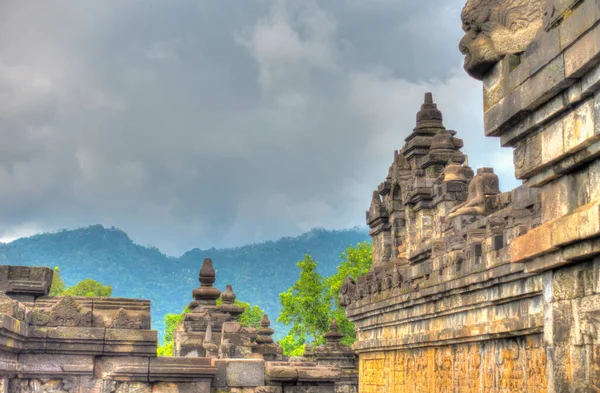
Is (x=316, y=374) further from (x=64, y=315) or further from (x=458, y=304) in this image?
(x=64, y=315)

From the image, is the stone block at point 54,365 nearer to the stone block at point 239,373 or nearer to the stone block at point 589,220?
the stone block at point 239,373

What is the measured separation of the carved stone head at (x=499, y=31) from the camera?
207 inches

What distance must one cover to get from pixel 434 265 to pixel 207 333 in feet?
24.4

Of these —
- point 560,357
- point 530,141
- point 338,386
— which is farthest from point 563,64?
point 338,386

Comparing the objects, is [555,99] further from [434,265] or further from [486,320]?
[434,265]

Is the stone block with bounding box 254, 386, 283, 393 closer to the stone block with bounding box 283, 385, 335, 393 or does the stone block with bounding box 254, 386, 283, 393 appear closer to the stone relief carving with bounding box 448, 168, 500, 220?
the stone block with bounding box 283, 385, 335, 393

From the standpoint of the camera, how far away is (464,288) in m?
12.2

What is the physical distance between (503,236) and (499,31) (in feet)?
19.2

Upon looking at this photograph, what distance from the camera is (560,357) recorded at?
471 centimetres

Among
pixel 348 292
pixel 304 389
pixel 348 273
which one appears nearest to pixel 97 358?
pixel 304 389

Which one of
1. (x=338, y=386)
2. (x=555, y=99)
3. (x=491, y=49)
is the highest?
(x=491, y=49)

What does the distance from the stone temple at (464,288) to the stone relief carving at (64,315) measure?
0.02 m

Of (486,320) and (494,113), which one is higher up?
(494,113)

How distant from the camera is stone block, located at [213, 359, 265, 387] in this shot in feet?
38.0
